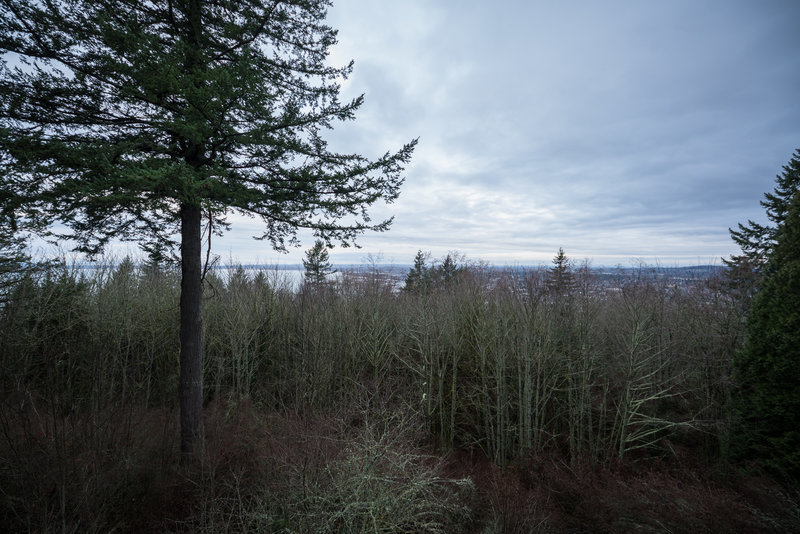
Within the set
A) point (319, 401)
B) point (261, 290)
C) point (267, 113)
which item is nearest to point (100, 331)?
point (261, 290)

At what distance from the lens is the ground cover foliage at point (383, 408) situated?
4.63 m

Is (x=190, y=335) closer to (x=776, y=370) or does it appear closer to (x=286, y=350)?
(x=286, y=350)

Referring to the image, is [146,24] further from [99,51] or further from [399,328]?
[399,328]

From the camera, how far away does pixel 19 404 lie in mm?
3453

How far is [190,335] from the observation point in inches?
220

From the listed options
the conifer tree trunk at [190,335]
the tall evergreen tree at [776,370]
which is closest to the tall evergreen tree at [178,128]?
the conifer tree trunk at [190,335]

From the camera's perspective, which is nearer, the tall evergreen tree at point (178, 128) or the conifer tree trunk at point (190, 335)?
the tall evergreen tree at point (178, 128)

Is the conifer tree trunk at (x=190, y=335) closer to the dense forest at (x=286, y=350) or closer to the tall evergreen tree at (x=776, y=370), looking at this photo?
the dense forest at (x=286, y=350)

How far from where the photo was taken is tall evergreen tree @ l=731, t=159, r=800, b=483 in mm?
5891

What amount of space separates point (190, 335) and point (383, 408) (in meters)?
3.94

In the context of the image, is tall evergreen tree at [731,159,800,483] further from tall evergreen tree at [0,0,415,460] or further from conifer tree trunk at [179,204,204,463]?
conifer tree trunk at [179,204,204,463]

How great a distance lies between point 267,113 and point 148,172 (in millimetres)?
1955

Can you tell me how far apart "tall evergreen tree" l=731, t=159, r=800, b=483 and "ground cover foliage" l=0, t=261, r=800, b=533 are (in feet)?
2.08

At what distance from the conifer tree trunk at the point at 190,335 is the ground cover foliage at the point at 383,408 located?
35cm
